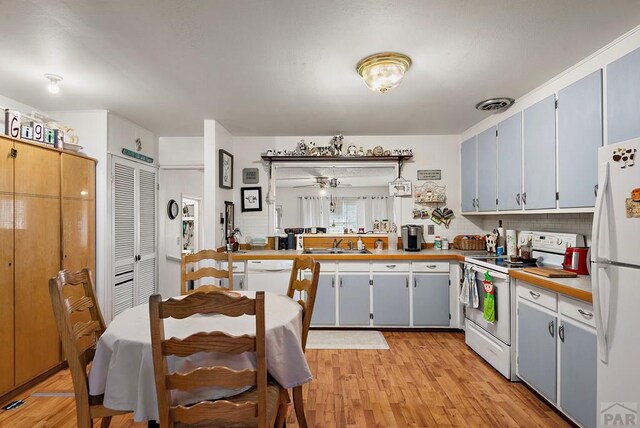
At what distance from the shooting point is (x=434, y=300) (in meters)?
3.71

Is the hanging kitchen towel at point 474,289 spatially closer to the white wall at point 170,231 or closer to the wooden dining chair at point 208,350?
the wooden dining chair at point 208,350

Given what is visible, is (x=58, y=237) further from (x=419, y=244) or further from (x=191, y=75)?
(x=419, y=244)

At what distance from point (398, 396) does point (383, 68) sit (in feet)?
7.68

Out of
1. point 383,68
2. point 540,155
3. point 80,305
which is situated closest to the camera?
point 80,305

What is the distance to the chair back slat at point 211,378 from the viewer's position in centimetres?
127

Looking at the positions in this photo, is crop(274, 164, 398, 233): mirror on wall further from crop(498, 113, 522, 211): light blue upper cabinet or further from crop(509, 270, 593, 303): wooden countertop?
crop(509, 270, 593, 303): wooden countertop

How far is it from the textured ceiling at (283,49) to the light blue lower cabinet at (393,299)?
185 centimetres

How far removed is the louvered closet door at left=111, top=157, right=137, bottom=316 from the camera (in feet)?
11.4

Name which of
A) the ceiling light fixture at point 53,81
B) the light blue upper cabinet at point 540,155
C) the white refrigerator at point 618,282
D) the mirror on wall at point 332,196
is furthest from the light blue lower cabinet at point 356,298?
the ceiling light fixture at point 53,81

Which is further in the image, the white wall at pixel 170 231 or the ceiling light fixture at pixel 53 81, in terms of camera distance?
the white wall at pixel 170 231

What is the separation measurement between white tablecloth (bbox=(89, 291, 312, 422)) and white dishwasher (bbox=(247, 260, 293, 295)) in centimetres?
206

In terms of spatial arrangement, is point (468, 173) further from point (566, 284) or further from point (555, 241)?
point (566, 284)

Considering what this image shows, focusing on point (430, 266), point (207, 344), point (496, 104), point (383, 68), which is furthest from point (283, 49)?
point (430, 266)

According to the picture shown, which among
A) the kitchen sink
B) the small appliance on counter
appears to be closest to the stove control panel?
the small appliance on counter
